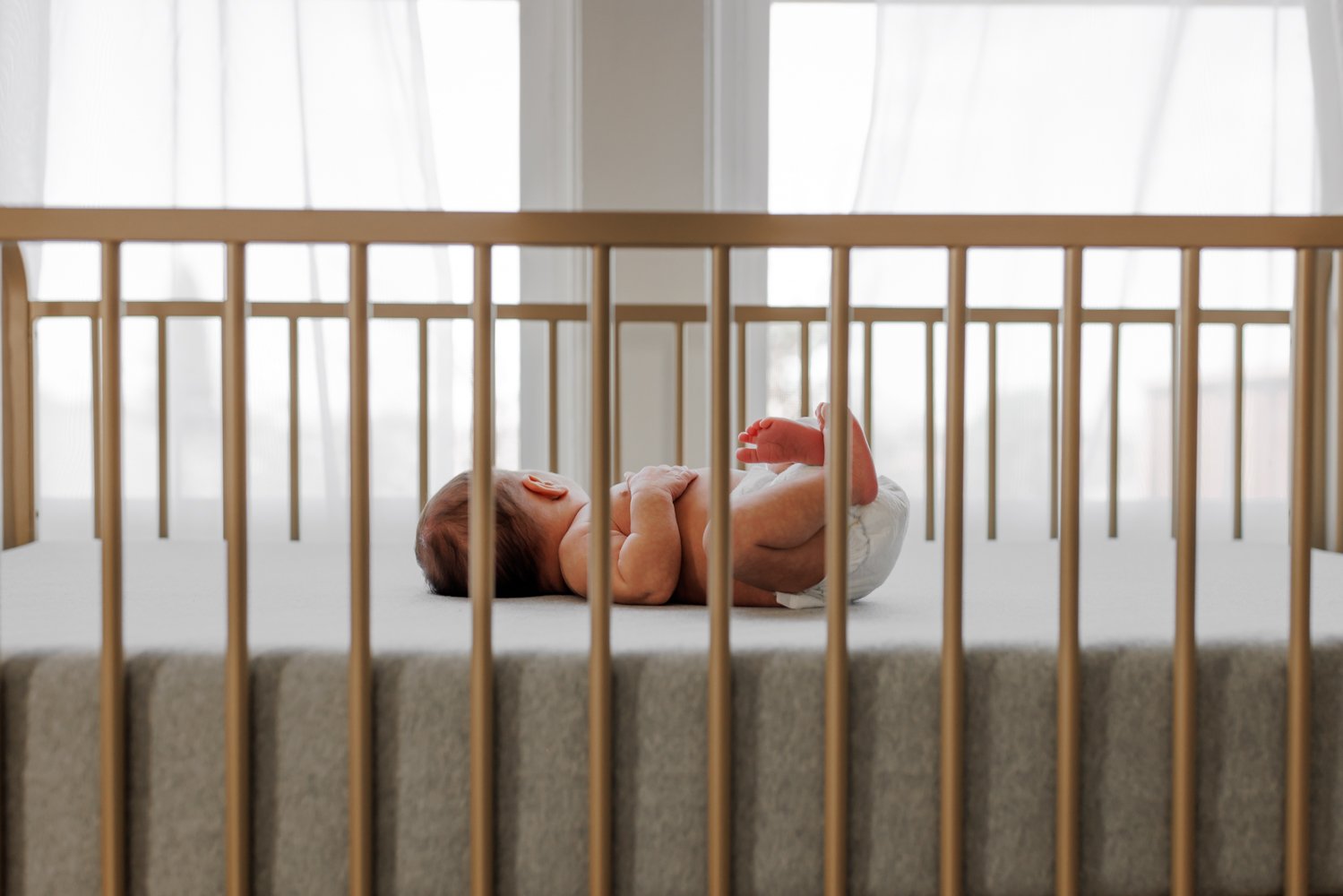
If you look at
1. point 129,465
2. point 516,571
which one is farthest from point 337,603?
point 129,465

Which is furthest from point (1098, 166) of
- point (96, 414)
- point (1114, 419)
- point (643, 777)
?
point (96, 414)

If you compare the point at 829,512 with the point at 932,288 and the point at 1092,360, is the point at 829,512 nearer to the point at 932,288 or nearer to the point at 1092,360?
the point at 932,288

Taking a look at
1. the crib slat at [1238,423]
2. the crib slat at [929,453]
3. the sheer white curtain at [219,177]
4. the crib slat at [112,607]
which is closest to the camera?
the crib slat at [112,607]

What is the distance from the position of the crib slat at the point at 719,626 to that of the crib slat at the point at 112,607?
0.41 metres

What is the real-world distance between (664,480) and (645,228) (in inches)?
13.0

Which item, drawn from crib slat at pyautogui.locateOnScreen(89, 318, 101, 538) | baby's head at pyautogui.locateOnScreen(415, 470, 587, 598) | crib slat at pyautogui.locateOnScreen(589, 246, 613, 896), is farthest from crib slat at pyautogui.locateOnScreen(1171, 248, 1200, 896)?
crib slat at pyautogui.locateOnScreen(89, 318, 101, 538)

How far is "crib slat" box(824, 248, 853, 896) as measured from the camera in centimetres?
67

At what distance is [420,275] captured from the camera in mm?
1765

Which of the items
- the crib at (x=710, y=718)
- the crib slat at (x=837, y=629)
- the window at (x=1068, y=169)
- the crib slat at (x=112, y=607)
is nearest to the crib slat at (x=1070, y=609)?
the crib at (x=710, y=718)

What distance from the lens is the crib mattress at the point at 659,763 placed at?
2.25 ft

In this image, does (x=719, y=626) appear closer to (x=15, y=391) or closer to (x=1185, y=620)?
(x=1185, y=620)

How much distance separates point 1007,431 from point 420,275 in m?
1.13

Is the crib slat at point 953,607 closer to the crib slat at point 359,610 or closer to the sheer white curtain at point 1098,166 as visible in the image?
the crib slat at point 359,610

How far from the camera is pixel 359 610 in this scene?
0.67 meters
